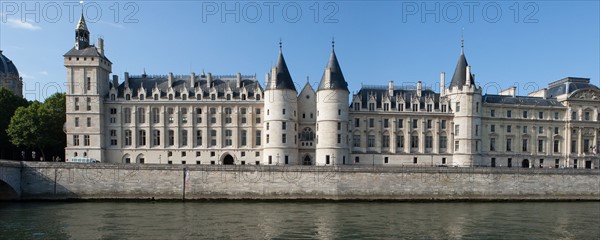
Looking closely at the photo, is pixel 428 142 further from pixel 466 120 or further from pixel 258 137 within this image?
pixel 258 137

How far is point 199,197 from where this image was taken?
144 ft

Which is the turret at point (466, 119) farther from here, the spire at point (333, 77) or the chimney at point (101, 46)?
the chimney at point (101, 46)

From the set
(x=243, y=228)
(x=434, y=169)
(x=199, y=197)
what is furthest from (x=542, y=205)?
(x=199, y=197)

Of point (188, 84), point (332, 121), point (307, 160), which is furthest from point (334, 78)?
point (188, 84)

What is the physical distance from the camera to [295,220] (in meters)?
32.0

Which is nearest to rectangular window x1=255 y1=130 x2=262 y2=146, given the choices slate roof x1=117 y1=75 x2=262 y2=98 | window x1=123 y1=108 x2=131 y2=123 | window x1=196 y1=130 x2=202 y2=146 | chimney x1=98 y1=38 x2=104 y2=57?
slate roof x1=117 y1=75 x2=262 y2=98

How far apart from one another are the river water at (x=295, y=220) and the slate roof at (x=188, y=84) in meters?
20.3

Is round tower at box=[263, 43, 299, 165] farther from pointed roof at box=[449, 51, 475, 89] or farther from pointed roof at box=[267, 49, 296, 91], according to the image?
pointed roof at box=[449, 51, 475, 89]

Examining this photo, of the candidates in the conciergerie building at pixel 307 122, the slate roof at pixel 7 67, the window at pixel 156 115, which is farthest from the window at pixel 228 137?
the slate roof at pixel 7 67

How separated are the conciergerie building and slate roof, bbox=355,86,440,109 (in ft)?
0.56

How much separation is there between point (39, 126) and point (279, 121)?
31.2 metres

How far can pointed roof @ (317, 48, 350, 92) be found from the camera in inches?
2167

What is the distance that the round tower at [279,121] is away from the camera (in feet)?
179

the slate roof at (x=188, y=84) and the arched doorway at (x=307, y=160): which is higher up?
the slate roof at (x=188, y=84)
